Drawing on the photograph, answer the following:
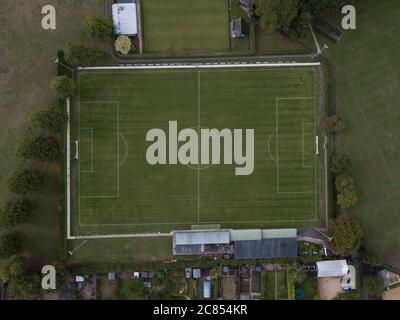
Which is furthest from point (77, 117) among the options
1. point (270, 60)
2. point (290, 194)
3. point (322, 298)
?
point (322, 298)

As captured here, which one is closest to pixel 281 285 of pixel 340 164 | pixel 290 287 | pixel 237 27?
pixel 290 287

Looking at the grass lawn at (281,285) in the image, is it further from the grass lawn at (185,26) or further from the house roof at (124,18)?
the house roof at (124,18)

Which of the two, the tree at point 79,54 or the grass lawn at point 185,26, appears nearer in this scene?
the tree at point 79,54

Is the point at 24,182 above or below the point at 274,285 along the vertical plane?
above

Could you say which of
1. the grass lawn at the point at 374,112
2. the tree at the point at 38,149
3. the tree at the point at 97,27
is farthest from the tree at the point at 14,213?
the grass lawn at the point at 374,112

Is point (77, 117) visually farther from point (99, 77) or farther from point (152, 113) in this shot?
point (152, 113)

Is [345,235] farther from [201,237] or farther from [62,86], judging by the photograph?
[62,86]
